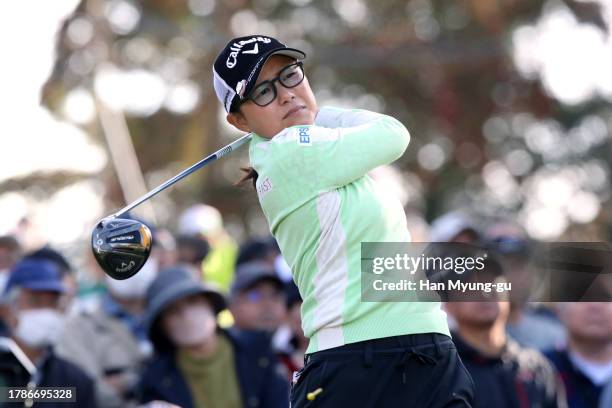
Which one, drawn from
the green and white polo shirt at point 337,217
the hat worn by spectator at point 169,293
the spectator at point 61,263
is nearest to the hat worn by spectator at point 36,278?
the spectator at point 61,263

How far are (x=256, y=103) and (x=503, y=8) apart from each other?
2069 cm

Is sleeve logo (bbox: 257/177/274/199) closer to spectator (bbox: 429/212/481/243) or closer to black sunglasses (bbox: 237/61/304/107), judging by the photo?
black sunglasses (bbox: 237/61/304/107)

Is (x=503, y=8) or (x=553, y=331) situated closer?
(x=553, y=331)

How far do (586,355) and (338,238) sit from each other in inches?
142

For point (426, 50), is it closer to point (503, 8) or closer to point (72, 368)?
point (503, 8)

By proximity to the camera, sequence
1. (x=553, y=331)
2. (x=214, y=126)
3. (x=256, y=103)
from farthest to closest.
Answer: (x=214, y=126) → (x=553, y=331) → (x=256, y=103)

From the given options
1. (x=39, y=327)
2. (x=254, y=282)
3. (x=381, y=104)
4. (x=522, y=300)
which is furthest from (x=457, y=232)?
(x=381, y=104)

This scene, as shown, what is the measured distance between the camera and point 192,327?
26.6 ft

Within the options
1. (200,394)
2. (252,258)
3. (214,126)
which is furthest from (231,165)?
(200,394)

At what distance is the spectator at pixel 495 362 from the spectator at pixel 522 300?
4.59 feet

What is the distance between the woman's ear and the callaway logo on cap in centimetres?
5

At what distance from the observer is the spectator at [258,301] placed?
9.55 meters

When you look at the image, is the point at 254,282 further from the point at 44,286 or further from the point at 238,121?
the point at 238,121

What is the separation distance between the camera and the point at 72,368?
7.73 meters
